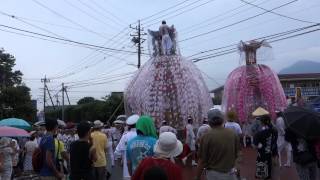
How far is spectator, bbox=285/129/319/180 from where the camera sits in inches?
324

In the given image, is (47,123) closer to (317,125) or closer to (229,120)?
(317,125)

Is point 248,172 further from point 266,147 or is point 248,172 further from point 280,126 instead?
point 266,147

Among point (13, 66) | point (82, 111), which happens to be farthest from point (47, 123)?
point (82, 111)

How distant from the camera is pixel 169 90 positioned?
1997 cm

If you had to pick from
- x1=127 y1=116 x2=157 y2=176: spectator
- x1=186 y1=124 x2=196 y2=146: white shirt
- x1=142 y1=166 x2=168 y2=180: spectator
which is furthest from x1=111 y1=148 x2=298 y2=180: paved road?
x1=142 y1=166 x2=168 y2=180: spectator

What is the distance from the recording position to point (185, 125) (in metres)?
19.9

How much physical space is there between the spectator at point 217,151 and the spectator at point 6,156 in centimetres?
475

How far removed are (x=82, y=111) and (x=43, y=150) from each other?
74043mm

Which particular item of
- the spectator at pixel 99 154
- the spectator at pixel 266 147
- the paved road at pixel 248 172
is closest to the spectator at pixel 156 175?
the spectator at pixel 99 154

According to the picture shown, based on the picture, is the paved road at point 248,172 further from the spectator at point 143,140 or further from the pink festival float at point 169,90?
the spectator at point 143,140

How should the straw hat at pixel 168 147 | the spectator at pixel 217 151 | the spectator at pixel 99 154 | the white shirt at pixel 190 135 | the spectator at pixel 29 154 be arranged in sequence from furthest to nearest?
the white shirt at pixel 190 135
the spectator at pixel 29 154
the spectator at pixel 99 154
the spectator at pixel 217 151
the straw hat at pixel 168 147

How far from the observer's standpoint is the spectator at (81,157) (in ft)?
26.2

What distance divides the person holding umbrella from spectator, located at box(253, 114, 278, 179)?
5.37ft

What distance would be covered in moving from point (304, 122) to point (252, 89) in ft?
59.7
